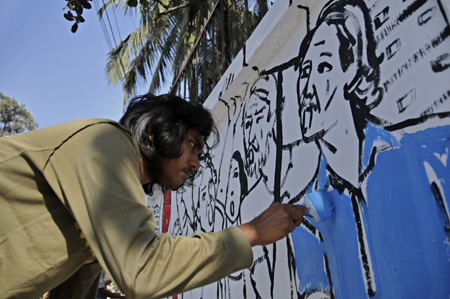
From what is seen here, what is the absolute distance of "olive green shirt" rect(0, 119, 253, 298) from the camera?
0.99 m

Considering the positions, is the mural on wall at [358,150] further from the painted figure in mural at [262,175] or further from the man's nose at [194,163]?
the man's nose at [194,163]

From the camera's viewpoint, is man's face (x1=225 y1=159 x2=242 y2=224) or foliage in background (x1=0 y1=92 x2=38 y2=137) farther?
foliage in background (x1=0 y1=92 x2=38 y2=137)

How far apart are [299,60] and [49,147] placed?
145cm

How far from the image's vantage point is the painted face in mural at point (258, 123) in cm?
242

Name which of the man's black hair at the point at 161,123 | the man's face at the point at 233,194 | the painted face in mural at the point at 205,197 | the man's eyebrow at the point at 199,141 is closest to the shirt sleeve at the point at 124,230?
the man's black hair at the point at 161,123

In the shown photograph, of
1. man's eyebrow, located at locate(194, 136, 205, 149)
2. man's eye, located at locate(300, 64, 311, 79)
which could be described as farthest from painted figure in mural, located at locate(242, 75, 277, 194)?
man's eyebrow, located at locate(194, 136, 205, 149)

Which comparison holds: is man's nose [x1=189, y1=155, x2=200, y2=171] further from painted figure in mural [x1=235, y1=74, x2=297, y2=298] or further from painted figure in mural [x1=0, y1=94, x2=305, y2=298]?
painted figure in mural [x1=235, y1=74, x2=297, y2=298]

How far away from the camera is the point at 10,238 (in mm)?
1117

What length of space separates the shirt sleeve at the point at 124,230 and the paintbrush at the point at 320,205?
58cm

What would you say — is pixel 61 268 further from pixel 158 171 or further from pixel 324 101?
pixel 324 101

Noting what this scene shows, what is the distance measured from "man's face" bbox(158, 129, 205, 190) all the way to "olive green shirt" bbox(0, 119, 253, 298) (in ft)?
1.06

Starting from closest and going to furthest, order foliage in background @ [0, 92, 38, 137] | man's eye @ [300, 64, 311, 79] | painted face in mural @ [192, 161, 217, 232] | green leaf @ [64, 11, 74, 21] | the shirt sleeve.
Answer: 1. the shirt sleeve
2. man's eye @ [300, 64, 311, 79]
3. green leaf @ [64, 11, 74, 21]
4. painted face in mural @ [192, 161, 217, 232]
5. foliage in background @ [0, 92, 38, 137]

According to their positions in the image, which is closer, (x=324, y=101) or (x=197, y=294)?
(x=324, y=101)

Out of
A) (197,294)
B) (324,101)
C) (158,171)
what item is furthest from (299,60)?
(197,294)
